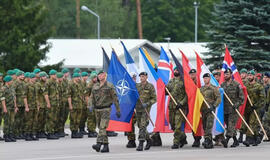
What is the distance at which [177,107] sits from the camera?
816 inches

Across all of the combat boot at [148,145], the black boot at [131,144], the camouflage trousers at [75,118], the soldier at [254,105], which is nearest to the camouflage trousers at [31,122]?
the camouflage trousers at [75,118]

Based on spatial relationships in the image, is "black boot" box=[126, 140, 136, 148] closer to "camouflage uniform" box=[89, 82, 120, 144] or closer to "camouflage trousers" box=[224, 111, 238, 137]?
"camouflage uniform" box=[89, 82, 120, 144]

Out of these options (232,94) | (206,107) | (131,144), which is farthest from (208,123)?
(131,144)

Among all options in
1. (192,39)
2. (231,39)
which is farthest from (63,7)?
(231,39)

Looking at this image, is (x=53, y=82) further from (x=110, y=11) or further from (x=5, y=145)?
(x=110, y=11)

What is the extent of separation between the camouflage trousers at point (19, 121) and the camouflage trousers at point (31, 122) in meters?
0.12

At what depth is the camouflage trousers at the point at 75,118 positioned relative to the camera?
82.7 feet

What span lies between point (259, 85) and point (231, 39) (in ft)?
47.7

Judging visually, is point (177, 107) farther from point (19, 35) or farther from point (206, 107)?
point (19, 35)

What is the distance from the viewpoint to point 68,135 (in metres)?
26.2

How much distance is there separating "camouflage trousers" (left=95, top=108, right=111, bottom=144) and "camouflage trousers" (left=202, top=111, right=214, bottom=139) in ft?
8.74

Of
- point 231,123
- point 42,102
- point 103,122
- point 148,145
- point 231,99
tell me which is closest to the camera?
point 103,122

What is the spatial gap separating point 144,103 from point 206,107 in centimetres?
163

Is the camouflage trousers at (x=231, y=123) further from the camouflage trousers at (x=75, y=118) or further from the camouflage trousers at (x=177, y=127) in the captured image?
the camouflage trousers at (x=75, y=118)
